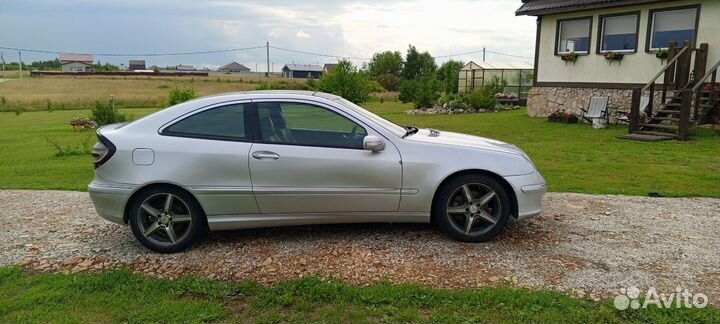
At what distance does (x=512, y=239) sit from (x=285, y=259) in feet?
7.04

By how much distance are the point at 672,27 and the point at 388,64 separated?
57.9m

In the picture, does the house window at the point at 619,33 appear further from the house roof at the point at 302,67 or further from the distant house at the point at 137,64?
the distant house at the point at 137,64

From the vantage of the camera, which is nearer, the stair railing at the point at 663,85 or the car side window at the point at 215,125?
the car side window at the point at 215,125

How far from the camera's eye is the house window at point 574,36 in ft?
59.0

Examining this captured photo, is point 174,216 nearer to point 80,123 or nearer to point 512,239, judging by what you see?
point 512,239

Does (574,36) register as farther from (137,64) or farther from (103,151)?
(137,64)

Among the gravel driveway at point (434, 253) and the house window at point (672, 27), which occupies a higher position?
the house window at point (672, 27)

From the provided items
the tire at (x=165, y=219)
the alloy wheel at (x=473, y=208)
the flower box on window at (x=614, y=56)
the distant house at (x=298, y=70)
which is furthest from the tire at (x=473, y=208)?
the distant house at (x=298, y=70)

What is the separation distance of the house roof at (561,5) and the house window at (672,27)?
71 centimetres

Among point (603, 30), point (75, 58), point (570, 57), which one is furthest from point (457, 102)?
point (75, 58)

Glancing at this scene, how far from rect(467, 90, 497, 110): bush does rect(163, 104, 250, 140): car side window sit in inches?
900

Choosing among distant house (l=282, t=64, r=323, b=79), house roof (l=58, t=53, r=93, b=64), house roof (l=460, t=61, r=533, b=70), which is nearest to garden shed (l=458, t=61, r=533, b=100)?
house roof (l=460, t=61, r=533, b=70)

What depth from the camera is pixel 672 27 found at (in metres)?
15.5

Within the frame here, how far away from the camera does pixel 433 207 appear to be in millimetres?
4738
